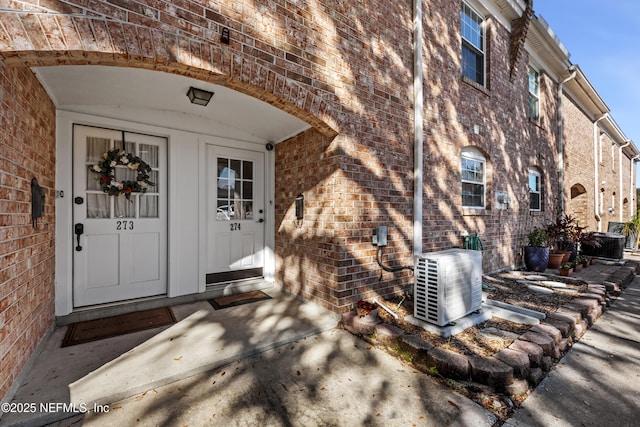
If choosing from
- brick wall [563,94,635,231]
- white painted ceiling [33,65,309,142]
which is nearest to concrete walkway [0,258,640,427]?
white painted ceiling [33,65,309,142]

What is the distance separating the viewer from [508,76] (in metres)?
6.00

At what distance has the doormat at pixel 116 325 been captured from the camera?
8.66 ft

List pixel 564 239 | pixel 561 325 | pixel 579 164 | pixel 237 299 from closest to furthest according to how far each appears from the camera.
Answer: pixel 561 325 → pixel 237 299 → pixel 564 239 → pixel 579 164

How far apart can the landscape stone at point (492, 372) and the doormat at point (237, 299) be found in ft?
8.23

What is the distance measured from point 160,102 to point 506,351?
4.14 m

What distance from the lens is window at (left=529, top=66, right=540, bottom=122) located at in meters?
7.16

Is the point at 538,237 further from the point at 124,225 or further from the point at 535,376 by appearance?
the point at 124,225

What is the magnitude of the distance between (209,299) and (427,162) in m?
3.55

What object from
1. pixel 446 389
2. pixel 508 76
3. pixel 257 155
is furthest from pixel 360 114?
pixel 508 76

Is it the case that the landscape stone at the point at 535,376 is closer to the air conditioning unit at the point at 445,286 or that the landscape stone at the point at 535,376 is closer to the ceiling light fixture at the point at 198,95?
the air conditioning unit at the point at 445,286

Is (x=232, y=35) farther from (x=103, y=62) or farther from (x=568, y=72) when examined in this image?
(x=568, y=72)

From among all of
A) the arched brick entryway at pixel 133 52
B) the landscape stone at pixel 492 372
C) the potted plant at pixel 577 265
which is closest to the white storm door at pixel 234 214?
the arched brick entryway at pixel 133 52

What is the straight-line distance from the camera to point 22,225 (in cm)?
206

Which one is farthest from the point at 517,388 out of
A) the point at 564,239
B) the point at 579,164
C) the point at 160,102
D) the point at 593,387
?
the point at 579,164
